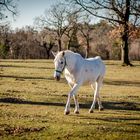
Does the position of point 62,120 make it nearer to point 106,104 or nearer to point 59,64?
point 59,64

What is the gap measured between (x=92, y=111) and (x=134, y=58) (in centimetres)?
10932

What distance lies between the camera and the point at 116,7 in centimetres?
6562

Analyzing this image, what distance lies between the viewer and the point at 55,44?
5645 inches

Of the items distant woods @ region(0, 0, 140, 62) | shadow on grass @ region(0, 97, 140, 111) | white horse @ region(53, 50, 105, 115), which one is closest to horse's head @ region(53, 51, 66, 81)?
white horse @ region(53, 50, 105, 115)

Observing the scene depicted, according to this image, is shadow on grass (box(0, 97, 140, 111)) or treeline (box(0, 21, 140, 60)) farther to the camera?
treeline (box(0, 21, 140, 60))

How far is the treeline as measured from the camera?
126875mm

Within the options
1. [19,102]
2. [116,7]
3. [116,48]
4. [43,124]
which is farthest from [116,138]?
[116,48]

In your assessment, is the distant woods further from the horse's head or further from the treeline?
the horse's head

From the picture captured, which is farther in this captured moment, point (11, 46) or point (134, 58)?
point (11, 46)

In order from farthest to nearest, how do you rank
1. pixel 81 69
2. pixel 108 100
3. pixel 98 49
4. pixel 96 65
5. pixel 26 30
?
1. pixel 26 30
2. pixel 98 49
3. pixel 108 100
4. pixel 96 65
5. pixel 81 69

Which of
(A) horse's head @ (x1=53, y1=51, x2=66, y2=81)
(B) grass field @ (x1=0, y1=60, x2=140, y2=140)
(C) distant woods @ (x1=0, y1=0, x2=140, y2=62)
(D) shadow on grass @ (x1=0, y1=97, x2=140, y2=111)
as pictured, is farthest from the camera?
(C) distant woods @ (x1=0, y1=0, x2=140, y2=62)

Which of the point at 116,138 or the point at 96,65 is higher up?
the point at 96,65

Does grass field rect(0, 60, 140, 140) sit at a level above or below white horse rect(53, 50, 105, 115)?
below

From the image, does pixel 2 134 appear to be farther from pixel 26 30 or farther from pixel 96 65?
pixel 26 30
